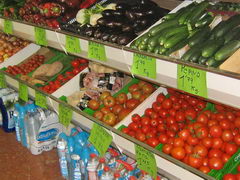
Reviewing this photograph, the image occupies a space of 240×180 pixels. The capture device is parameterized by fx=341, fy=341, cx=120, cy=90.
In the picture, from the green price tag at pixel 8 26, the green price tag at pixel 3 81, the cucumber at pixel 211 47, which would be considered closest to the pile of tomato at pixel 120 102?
the cucumber at pixel 211 47

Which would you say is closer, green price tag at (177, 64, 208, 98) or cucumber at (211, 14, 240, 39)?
green price tag at (177, 64, 208, 98)

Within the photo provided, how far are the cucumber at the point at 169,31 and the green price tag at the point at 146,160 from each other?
2.07ft

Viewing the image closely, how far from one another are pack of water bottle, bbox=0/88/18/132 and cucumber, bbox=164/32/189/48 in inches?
101

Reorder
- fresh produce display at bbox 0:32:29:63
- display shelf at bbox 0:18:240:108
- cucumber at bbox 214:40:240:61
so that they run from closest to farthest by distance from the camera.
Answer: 1. display shelf at bbox 0:18:240:108
2. cucumber at bbox 214:40:240:61
3. fresh produce display at bbox 0:32:29:63

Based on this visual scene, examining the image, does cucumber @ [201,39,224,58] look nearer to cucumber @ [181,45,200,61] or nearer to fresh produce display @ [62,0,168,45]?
cucumber @ [181,45,200,61]

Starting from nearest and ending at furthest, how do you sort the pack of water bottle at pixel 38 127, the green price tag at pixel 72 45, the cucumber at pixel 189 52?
the cucumber at pixel 189 52
the green price tag at pixel 72 45
the pack of water bottle at pixel 38 127

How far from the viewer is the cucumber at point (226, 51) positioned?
164 cm

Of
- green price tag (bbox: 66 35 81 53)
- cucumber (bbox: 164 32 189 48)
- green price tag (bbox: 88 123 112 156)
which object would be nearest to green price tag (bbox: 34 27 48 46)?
green price tag (bbox: 66 35 81 53)

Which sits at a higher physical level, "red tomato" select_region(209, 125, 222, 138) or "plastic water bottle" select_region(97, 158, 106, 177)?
"red tomato" select_region(209, 125, 222, 138)

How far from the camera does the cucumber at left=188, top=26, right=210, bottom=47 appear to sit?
189cm

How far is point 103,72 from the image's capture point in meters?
3.08

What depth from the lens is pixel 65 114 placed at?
2732 millimetres

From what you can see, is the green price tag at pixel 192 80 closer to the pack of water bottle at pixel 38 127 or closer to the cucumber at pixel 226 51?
the cucumber at pixel 226 51

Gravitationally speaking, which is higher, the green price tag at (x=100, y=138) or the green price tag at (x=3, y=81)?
the green price tag at (x=100, y=138)
